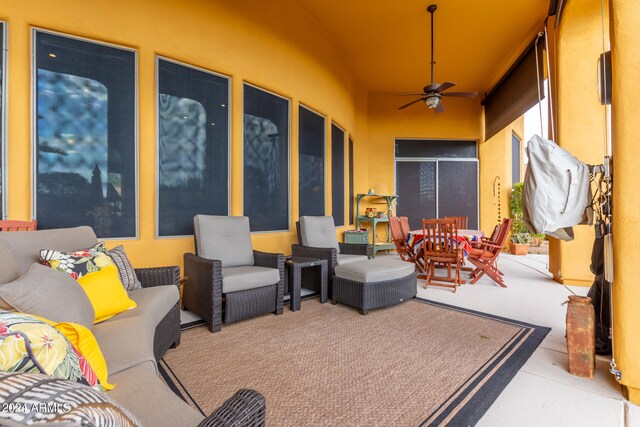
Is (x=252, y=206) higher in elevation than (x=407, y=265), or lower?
higher

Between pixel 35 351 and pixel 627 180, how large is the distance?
2.49m

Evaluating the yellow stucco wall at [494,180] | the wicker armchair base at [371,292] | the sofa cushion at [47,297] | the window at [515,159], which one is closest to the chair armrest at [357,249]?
the wicker armchair base at [371,292]

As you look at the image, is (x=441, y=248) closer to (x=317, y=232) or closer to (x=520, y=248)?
(x=317, y=232)

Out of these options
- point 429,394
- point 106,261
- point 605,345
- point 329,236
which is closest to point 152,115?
point 106,261

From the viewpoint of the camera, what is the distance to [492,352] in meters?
2.28

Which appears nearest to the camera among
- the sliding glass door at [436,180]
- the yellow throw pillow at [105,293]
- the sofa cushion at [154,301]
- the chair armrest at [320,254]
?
the yellow throw pillow at [105,293]

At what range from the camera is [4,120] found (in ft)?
8.22

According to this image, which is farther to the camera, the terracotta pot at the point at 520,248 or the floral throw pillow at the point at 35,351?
the terracotta pot at the point at 520,248

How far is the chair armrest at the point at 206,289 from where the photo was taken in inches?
103

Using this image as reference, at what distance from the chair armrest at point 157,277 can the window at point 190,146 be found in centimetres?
91

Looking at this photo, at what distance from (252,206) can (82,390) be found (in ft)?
11.8

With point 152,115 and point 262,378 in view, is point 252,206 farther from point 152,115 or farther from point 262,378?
point 262,378

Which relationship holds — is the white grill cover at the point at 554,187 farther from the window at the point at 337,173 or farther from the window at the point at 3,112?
the window at the point at 337,173

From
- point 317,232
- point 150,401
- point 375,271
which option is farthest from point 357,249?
point 150,401
